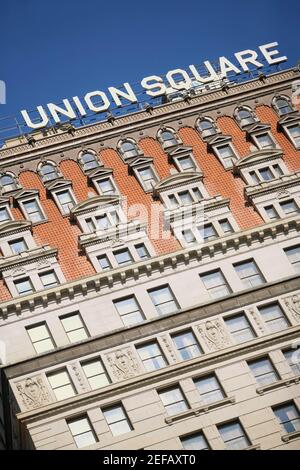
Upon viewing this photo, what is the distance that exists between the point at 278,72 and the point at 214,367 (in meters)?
28.1

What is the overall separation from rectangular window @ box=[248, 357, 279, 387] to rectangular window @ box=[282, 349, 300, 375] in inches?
43.0

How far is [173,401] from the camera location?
1837 inches

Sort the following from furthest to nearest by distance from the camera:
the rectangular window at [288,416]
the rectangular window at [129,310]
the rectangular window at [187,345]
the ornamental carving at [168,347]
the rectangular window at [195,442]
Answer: the rectangular window at [129,310], the rectangular window at [187,345], the ornamental carving at [168,347], the rectangular window at [288,416], the rectangular window at [195,442]

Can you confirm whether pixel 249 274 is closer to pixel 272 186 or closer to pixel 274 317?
pixel 274 317

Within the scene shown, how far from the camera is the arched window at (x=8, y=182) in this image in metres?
57.5

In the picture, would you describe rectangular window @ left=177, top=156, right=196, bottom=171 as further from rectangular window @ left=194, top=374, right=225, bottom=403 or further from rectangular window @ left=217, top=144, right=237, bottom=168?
rectangular window @ left=194, top=374, right=225, bottom=403

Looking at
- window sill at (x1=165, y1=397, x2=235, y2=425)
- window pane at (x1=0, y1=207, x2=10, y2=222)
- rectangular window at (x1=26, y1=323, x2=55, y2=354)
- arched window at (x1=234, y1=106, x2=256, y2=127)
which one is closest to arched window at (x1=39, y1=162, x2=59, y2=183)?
window pane at (x1=0, y1=207, x2=10, y2=222)

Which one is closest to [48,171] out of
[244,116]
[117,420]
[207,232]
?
[207,232]

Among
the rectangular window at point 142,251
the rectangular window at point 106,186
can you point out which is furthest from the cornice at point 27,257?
the rectangular window at point 106,186

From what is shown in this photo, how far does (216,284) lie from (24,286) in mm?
12897

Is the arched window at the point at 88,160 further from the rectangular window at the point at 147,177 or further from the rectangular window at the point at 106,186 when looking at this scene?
the rectangular window at the point at 147,177

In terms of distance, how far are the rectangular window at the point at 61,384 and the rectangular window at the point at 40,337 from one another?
1.85 metres
